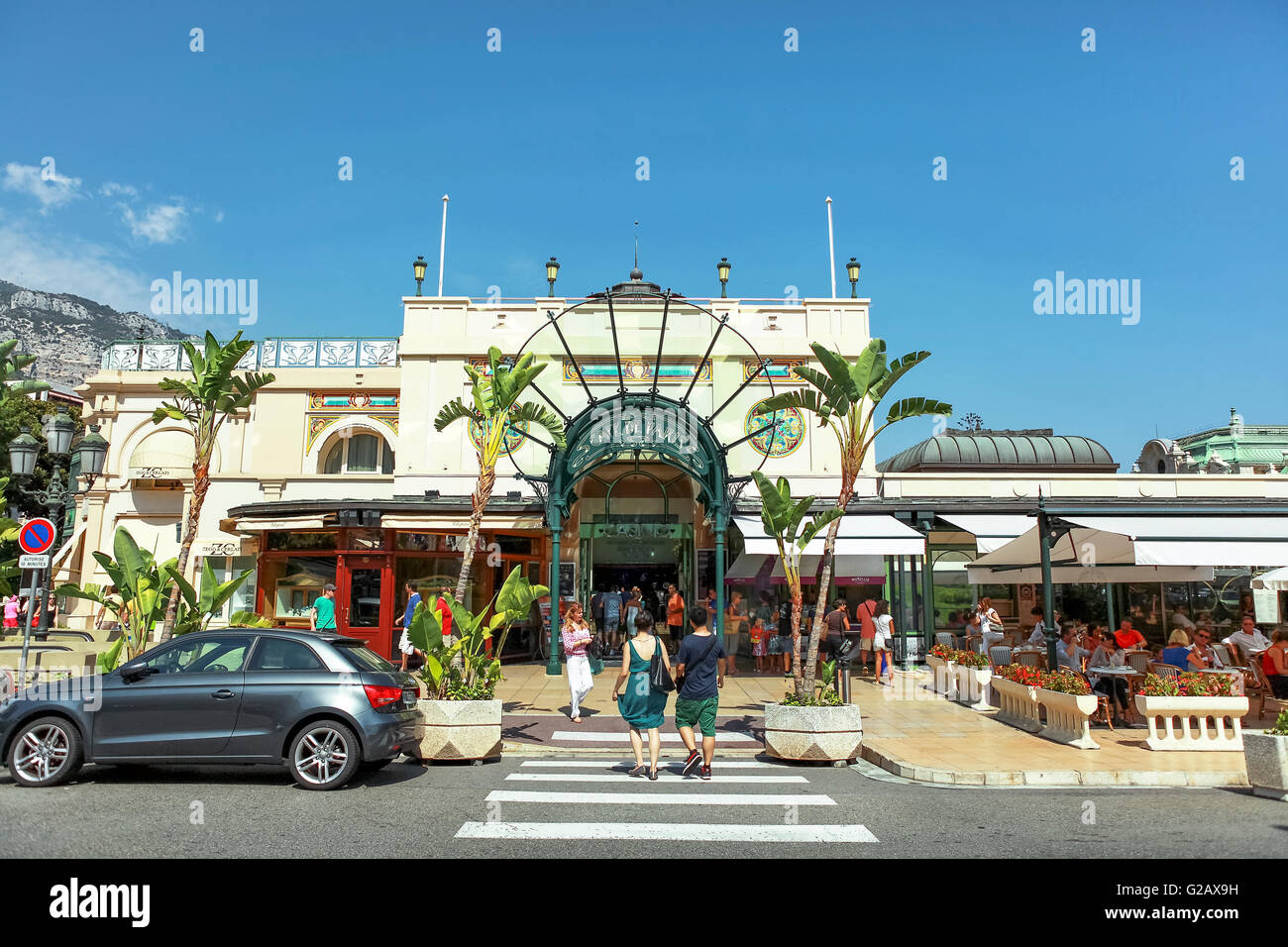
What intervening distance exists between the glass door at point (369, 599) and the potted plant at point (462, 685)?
7.96 metres

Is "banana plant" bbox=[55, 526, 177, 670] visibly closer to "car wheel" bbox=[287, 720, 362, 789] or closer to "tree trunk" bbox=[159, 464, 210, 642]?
"tree trunk" bbox=[159, 464, 210, 642]

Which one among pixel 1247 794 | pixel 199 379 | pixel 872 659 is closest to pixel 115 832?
pixel 199 379

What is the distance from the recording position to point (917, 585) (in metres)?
21.3

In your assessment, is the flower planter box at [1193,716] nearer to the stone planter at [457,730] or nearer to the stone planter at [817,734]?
the stone planter at [817,734]

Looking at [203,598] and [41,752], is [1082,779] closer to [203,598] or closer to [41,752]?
[41,752]

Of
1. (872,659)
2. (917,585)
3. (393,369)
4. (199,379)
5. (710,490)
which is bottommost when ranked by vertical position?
(872,659)

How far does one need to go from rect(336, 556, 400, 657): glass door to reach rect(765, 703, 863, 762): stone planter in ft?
36.2

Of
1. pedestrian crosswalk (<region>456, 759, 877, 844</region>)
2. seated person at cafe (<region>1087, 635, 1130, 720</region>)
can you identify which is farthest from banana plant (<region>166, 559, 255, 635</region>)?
seated person at cafe (<region>1087, 635, 1130, 720</region>)

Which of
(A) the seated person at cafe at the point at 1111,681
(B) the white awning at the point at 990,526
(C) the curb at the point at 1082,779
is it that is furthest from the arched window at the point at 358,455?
(C) the curb at the point at 1082,779

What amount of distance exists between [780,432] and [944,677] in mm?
8561

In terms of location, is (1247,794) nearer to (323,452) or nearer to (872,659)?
(872,659)

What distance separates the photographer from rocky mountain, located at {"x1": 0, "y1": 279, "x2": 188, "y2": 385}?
4488 inches

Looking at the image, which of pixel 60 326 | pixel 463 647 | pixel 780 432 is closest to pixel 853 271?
pixel 780 432
